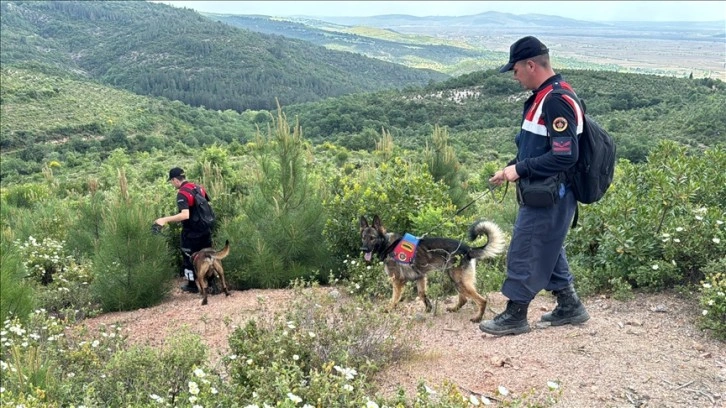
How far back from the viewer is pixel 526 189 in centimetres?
377

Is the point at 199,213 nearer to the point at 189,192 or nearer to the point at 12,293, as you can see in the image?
the point at 189,192

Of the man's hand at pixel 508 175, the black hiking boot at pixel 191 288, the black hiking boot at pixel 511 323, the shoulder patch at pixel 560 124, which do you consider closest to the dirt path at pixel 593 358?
the black hiking boot at pixel 511 323

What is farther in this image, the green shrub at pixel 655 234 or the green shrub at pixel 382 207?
the green shrub at pixel 382 207

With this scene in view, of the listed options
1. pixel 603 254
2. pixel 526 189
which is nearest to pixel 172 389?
pixel 526 189

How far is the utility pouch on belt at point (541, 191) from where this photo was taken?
146 inches

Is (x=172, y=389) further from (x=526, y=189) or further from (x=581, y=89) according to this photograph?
(x=581, y=89)

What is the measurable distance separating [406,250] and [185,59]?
150 m

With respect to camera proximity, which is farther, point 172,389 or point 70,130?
point 70,130

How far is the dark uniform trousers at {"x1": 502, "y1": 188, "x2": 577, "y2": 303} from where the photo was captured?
12.7ft

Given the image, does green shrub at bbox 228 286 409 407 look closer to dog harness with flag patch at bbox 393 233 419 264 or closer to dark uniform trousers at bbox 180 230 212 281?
dog harness with flag patch at bbox 393 233 419 264

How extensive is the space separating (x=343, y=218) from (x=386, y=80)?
489 feet

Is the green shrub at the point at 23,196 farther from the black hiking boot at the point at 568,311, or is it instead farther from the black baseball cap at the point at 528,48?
the black baseball cap at the point at 528,48

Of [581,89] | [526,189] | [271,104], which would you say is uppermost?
[526,189]

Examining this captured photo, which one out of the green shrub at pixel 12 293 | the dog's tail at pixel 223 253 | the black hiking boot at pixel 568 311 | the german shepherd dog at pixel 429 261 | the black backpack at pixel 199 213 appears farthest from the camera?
the black backpack at pixel 199 213
